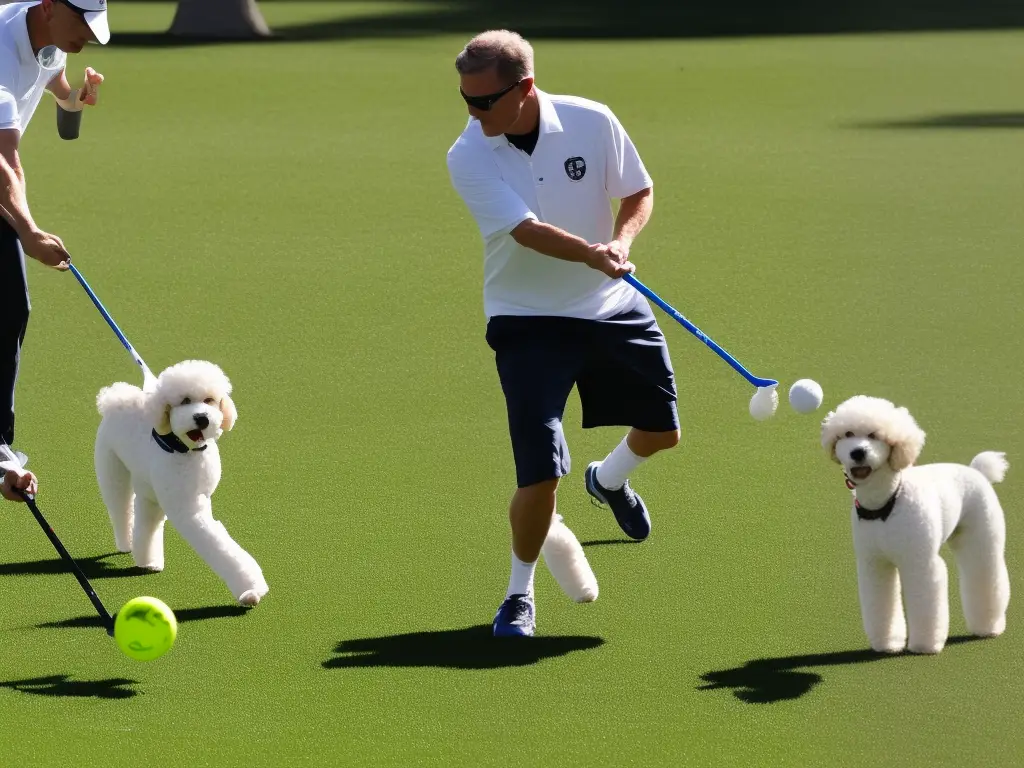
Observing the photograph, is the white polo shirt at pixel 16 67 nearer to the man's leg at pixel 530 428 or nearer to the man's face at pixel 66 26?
the man's face at pixel 66 26

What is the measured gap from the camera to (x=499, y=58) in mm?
5152

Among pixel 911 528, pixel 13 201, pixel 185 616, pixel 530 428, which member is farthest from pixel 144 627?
pixel 911 528

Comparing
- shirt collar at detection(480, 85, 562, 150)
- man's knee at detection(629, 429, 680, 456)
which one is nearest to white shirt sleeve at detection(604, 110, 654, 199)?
shirt collar at detection(480, 85, 562, 150)

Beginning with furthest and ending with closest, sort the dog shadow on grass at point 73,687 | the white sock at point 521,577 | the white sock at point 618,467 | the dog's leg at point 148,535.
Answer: the white sock at point 618,467 → the dog's leg at point 148,535 → the white sock at point 521,577 → the dog shadow on grass at point 73,687

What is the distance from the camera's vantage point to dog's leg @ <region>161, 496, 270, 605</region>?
563 cm

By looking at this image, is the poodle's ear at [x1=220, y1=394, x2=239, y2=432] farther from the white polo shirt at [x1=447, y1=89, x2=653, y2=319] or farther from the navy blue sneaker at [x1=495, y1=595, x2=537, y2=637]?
the navy blue sneaker at [x1=495, y1=595, x2=537, y2=637]

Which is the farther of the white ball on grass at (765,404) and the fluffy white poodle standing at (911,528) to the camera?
the white ball on grass at (765,404)

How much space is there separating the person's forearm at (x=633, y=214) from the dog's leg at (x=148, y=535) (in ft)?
5.91

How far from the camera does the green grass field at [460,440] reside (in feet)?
16.0

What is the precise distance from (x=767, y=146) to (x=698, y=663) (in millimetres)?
9715

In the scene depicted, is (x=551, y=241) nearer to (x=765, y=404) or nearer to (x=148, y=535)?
(x=765, y=404)

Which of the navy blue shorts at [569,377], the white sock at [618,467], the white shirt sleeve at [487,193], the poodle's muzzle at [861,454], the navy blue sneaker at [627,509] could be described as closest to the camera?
the poodle's muzzle at [861,454]

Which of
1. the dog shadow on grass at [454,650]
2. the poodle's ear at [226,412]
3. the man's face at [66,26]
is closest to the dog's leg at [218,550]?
the poodle's ear at [226,412]

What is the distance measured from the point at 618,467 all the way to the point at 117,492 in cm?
173
